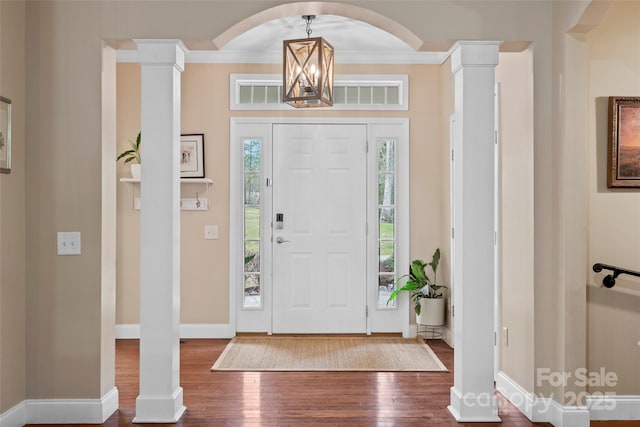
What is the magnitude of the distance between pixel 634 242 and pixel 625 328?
0.50m

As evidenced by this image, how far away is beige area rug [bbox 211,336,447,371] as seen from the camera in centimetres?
421

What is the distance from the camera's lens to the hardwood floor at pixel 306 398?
3127 mm

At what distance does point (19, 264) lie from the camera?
3061mm

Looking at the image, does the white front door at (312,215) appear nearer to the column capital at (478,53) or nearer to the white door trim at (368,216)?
the white door trim at (368,216)

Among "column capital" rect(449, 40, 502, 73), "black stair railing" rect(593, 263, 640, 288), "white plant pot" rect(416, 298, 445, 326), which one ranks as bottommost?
"white plant pot" rect(416, 298, 445, 326)

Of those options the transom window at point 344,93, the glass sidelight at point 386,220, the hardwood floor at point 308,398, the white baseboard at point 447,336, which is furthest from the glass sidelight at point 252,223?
the white baseboard at point 447,336

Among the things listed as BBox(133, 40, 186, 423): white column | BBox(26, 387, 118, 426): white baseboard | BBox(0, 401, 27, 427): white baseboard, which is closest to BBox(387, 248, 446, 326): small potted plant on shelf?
BBox(133, 40, 186, 423): white column

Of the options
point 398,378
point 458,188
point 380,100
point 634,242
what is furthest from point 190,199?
point 634,242

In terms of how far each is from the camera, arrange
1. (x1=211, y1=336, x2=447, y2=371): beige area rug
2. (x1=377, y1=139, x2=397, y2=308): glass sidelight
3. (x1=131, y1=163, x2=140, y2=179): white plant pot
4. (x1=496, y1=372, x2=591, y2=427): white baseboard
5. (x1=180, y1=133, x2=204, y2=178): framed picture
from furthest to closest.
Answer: (x1=377, y1=139, x2=397, y2=308): glass sidelight, (x1=180, y1=133, x2=204, y2=178): framed picture, (x1=131, y1=163, x2=140, y2=179): white plant pot, (x1=211, y1=336, x2=447, y2=371): beige area rug, (x1=496, y1=372, x2=591, y2=427): white baseboard

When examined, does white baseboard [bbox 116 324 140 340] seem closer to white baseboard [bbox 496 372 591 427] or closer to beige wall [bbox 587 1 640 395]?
white baseboard [bbox 496 372 591 427]

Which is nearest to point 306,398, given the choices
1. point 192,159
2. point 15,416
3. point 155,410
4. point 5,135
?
point 155,410

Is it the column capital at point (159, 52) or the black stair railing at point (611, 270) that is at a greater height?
the column capital at point (159, 52)

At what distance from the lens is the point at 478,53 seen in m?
3.11

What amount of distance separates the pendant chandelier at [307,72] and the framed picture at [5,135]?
1677 mm
